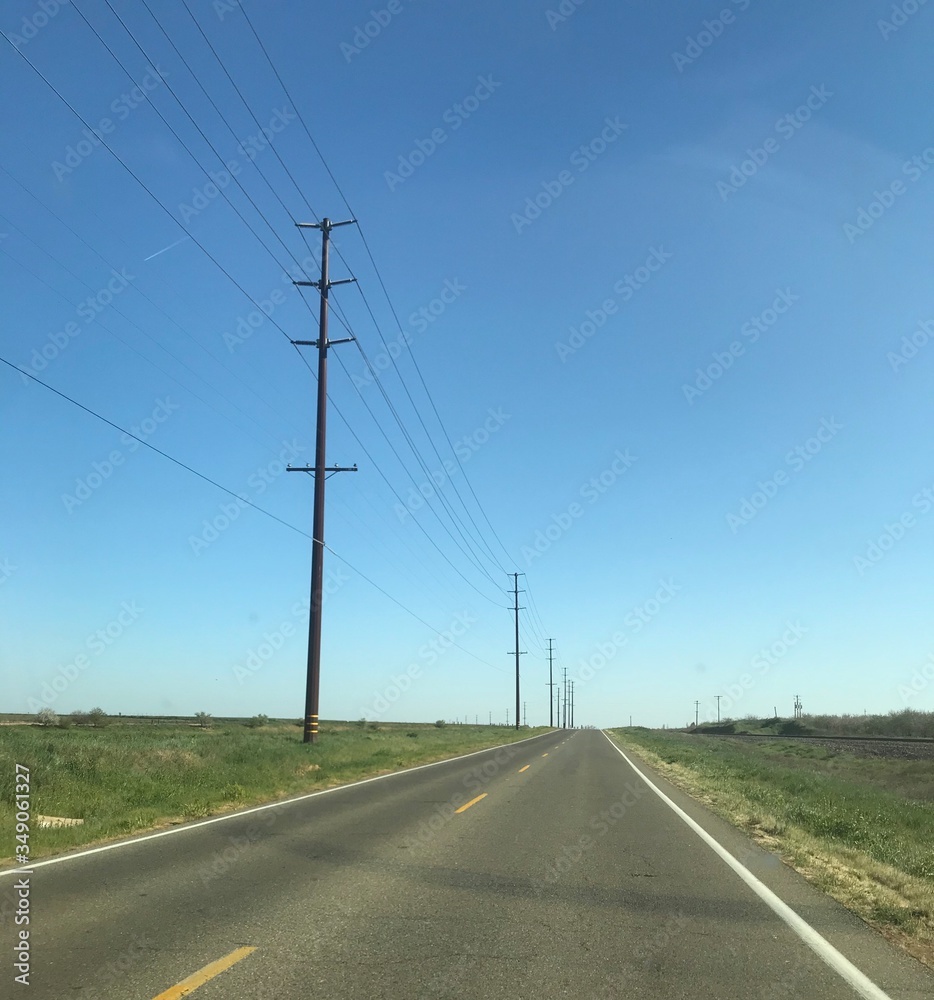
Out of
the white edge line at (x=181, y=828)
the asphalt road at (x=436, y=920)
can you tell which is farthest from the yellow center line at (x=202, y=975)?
the white edge line at (x=181, y=828)

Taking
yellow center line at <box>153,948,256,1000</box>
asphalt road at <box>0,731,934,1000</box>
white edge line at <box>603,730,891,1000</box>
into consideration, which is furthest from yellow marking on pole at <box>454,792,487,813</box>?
yellow center line at <box>153,948,256,1000</box>

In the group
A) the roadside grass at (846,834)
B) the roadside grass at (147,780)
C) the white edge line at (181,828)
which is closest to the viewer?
the roadside grass at (846,834)

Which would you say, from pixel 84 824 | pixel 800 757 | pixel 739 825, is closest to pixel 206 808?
pixel 84 824

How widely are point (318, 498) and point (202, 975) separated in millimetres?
22391

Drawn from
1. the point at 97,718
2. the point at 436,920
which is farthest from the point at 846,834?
the point at 97,718

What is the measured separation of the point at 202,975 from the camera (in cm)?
560

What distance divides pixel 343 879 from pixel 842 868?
20.0ft

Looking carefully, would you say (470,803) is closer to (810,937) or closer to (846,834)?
(846,834)

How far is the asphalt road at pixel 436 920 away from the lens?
563cm

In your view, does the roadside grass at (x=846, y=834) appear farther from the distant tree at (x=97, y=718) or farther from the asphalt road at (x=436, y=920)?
the distant tree at (x=97, y=718)

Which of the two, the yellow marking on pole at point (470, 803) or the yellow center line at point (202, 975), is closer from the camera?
the yellow center line at point (202, 975)

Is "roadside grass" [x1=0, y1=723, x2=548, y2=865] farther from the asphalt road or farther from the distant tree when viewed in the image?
the distant tree

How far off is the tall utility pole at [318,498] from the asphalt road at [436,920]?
42.1 ft

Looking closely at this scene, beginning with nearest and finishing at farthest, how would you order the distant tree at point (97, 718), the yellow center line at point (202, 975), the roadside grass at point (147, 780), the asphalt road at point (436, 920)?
the yellow center line at point (202, 975), the asphalt road at point (436, 920), the roadside grass at point (147, 780), the distant tree at point (97, 718)
